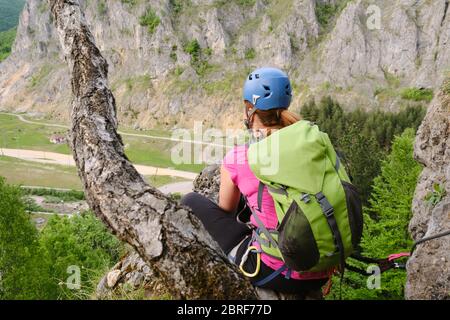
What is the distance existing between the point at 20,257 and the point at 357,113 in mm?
58442

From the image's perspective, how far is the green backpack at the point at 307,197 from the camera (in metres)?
3.26

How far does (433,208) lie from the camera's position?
8.00 metres

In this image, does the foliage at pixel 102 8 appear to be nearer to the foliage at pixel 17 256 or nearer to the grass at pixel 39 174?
the grass at pixel 39 174

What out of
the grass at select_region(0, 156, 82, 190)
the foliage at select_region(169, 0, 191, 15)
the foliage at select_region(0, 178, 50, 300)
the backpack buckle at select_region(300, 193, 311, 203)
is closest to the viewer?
the backpack buckle at select_region(300, 193, 311, 203)

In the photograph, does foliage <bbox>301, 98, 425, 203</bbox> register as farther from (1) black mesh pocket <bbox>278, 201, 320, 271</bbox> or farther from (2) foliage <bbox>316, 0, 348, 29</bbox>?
(2) foliage <bbox>316, 0, 348, 29</bbox>

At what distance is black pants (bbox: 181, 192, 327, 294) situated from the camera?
12.7 ft

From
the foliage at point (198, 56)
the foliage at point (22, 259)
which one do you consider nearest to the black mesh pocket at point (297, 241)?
the foliage at point (22, 259)

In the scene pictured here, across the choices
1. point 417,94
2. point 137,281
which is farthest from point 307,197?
point 417,94

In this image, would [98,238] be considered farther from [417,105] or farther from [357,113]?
[417,105]

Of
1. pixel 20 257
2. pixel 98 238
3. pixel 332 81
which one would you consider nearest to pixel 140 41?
pixel 332 81

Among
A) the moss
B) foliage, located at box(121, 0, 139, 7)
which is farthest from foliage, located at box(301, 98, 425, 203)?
the moss

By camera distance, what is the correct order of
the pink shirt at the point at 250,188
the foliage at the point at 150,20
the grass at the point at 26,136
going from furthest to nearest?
the foliage at the point at 150,20 < the grass at the point at 26,136 < the pink shirt at the point at 250,188

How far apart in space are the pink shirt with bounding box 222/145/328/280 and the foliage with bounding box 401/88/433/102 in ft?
257
